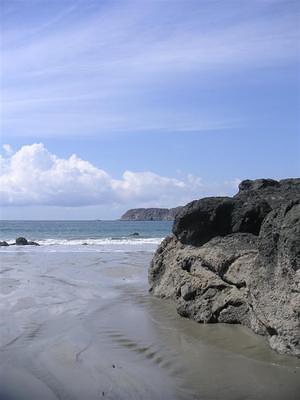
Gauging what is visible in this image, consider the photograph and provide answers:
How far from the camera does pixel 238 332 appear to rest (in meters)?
7.88

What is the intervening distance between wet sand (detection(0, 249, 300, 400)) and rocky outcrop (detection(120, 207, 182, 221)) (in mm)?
146649

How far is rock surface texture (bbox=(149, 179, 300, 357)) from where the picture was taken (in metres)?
6.54

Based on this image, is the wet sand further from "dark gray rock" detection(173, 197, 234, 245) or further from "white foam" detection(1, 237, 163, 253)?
"white foam" detection(1, 237, 163, 253)

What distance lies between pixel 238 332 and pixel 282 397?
252 cm

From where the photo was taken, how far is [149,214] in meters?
169

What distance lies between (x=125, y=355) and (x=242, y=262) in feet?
8.68

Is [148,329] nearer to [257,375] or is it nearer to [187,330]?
[187,330]

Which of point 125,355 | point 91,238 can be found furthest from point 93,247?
point 125,355

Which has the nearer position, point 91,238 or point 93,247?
point 93,247

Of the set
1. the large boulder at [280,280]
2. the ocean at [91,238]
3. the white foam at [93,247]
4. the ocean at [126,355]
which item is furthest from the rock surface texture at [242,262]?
the ocean at [91,238]

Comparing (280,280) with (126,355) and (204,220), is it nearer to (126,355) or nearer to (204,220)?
(126,355)

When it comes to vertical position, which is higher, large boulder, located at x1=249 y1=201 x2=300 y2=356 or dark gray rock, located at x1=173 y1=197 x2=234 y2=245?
dark gray rock, located at x1=173 y1=197 x2=234 y2=245

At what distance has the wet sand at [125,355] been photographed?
5617 mm

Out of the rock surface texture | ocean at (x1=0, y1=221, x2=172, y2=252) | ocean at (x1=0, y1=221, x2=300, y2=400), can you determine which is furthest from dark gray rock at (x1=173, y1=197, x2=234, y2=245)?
ocean at (x1=0, y1=221, x2=172, y2=252)
